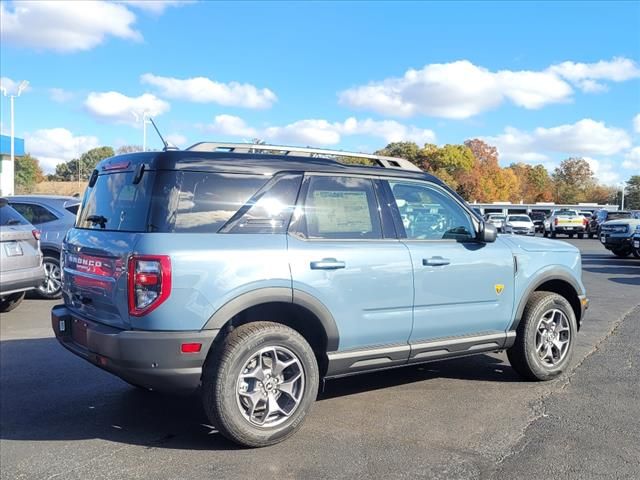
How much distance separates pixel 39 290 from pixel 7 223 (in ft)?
7.69

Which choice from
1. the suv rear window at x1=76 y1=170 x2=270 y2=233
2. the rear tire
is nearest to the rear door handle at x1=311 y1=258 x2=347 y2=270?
the suv rear window at x1=76 y1=170 x2=270 y2=233

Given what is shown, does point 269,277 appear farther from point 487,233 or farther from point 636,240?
point 636,240

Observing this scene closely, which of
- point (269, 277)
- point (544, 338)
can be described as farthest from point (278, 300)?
point (544, 338)

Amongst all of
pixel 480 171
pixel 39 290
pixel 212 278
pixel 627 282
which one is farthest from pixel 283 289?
pixel 480 171

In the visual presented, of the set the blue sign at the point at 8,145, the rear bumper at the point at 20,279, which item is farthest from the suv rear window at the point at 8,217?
the blue sign at the point at 8,145

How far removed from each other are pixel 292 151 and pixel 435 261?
1.41 meters

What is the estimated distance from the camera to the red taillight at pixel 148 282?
11.6 ft

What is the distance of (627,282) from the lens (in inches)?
505

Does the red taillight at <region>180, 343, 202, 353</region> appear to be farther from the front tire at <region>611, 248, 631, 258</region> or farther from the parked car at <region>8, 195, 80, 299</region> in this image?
the front tire at <region>611, 248, 631, 258</region>

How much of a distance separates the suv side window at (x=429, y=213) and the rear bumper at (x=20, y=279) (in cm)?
559

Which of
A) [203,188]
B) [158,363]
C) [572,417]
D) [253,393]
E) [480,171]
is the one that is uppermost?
[480,171]

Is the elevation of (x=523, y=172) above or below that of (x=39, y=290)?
above

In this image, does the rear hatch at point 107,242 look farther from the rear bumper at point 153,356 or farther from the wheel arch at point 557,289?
the wheel arch at point 557,289

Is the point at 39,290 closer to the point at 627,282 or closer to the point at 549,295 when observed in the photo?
the point at 549,295
